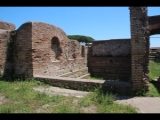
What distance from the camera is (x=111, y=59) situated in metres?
11.4

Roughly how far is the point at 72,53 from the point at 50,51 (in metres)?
3.78

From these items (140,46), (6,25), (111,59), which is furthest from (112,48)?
(6,25)

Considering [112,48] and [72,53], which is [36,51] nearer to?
Result: [72,53]


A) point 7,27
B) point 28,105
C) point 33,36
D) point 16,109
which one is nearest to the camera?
point 16,109

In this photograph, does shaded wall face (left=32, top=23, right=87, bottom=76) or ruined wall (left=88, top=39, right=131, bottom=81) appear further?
ruined wall (left=88, top=39, right=131, bottom=81)

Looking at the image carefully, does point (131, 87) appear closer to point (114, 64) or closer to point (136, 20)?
point (136, 20)

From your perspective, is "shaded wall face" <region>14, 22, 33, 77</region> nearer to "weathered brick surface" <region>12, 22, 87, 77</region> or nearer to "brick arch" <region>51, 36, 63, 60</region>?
"weathered brick surface" <region>12, 22, 87, 77</region>

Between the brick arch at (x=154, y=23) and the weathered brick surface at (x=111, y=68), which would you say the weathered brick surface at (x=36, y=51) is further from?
the brick arch at (x=154, y=23)

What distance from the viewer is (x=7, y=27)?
472 inches

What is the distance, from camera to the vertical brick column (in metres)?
5.78

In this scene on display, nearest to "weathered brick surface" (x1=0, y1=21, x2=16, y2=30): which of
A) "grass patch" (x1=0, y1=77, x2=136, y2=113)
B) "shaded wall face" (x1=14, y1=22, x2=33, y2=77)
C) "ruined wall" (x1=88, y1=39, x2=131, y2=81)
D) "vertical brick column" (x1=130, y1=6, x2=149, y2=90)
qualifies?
"shaded wall face" (x1=14, y1=22, x2=33, y2=77)

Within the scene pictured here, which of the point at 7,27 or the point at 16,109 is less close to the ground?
the point at 7,27
